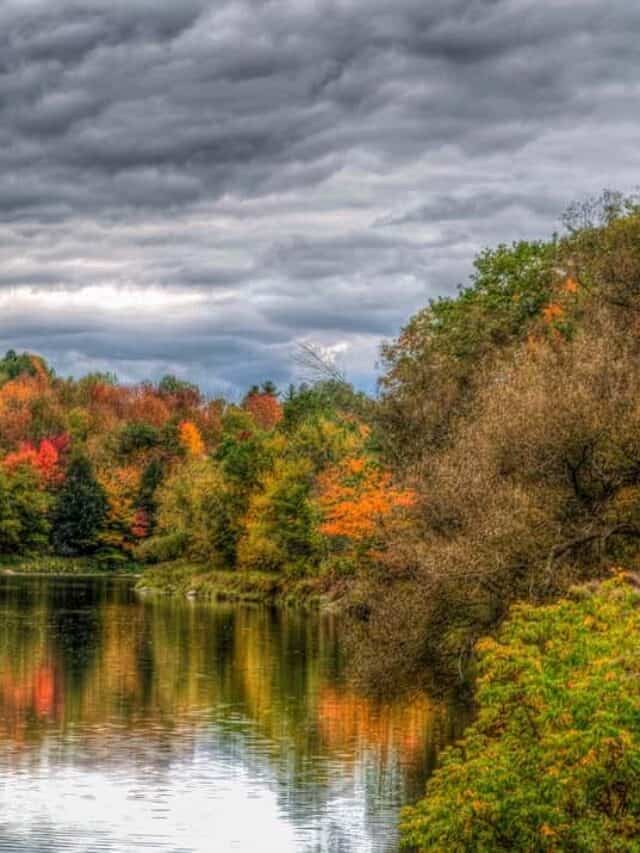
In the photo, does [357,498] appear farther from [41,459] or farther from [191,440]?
[191,440]

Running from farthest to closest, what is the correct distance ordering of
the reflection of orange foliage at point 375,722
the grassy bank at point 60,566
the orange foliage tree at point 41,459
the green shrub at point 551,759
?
the orange foliage tree at point 41,459 < the grassy bank at point 60,566 < the reflection of orange foliage at point 375,722 < the green shrub at point 551,759

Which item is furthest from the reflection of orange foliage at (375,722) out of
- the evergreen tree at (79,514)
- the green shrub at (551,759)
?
the evergreen tree at (79,514)

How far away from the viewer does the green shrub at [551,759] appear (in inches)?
631

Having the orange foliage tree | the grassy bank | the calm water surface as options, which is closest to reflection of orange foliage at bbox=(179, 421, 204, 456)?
the orange foliage tree

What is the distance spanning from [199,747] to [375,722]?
17.2 feet

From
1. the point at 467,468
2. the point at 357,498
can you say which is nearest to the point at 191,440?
the point at 357,498

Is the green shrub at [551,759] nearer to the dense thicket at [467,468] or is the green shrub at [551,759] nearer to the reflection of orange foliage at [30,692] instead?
the dense thicket at [467,468]

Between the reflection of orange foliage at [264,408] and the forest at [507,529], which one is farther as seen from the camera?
the reflection of orange foliage at [264,408]

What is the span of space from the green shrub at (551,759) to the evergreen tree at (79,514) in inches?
3815

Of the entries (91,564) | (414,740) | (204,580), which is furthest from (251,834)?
(91,564)

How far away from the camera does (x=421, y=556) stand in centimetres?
3073

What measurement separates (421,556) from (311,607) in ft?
150

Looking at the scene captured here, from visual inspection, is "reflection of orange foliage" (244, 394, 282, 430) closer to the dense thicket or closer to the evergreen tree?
the evergreen tree

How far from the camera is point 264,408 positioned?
16462 centimetres
